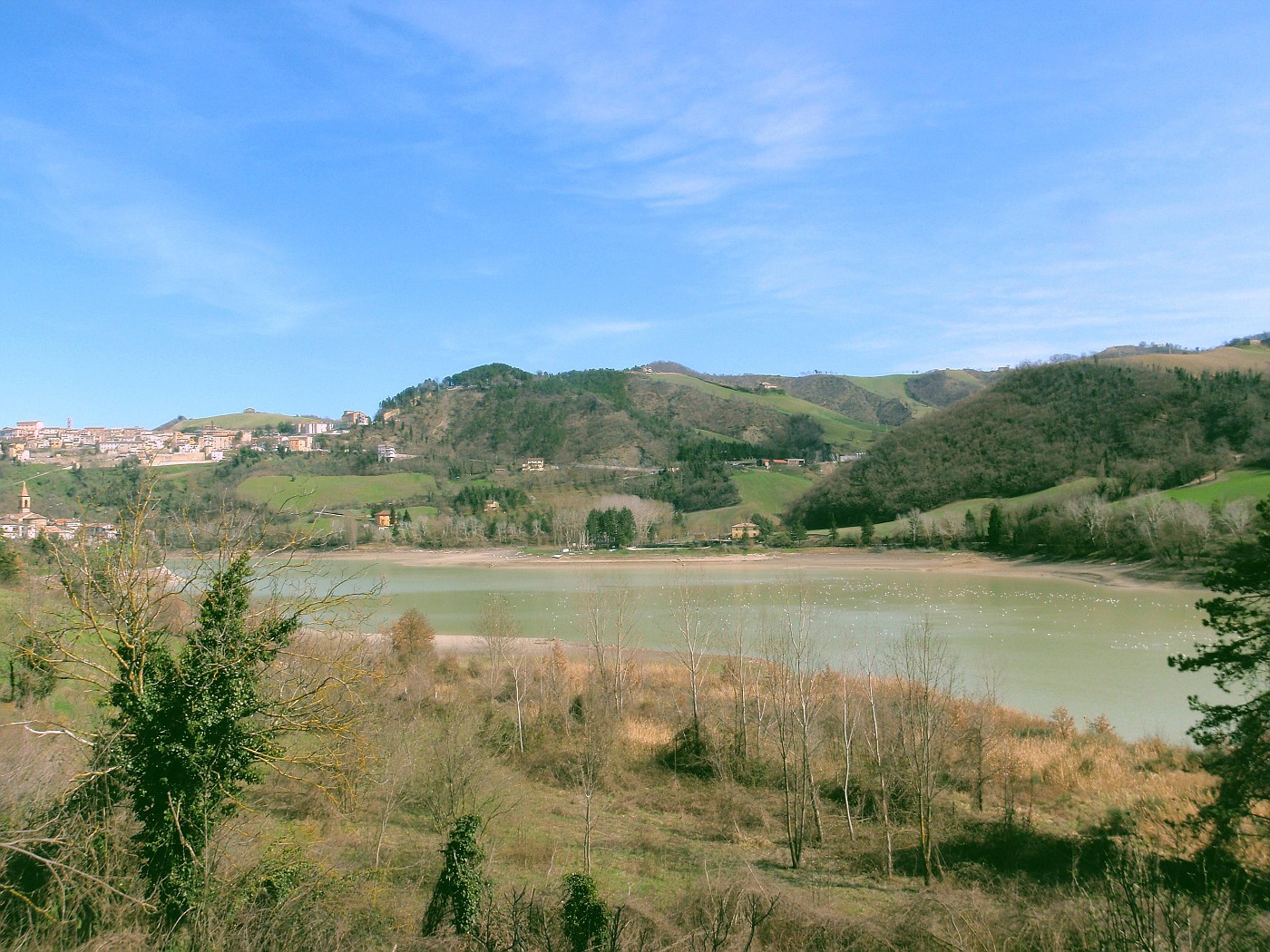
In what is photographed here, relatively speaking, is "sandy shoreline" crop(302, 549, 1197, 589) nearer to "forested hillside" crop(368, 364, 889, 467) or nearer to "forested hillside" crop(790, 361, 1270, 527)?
"forested hillside" crop(790, 361, 1270, 527)

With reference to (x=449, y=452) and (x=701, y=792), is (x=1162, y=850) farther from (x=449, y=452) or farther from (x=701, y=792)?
(x=449, y=452)

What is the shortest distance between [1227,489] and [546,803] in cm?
7618

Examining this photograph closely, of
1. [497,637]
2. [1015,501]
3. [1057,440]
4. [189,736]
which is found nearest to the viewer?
[189,736]

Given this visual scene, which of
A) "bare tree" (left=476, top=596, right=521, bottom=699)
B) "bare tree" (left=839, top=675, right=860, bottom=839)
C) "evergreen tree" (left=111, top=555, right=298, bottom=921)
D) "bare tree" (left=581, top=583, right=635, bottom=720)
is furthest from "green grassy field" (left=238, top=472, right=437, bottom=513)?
"evergreen tree" (left=111, top=555, right=298, bottom=921)

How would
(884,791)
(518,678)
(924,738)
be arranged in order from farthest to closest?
(518,678), (884,791), (924,738)

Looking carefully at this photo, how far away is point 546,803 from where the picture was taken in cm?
1769

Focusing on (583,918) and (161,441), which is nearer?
(583,918)

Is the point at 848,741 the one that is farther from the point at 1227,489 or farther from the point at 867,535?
the point at 867,535

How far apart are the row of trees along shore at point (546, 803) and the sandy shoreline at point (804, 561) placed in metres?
45.2

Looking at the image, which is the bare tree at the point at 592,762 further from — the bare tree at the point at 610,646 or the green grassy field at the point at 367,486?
the green grassy field at the point at 367,486

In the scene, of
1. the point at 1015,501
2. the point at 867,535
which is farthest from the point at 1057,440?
the point at 867,535

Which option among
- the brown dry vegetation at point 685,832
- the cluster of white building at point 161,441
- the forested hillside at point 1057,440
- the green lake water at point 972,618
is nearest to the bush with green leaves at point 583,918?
the brown dry vegetation at point 685,832

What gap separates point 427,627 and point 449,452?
5887 inches

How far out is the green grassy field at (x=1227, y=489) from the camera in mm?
63797
